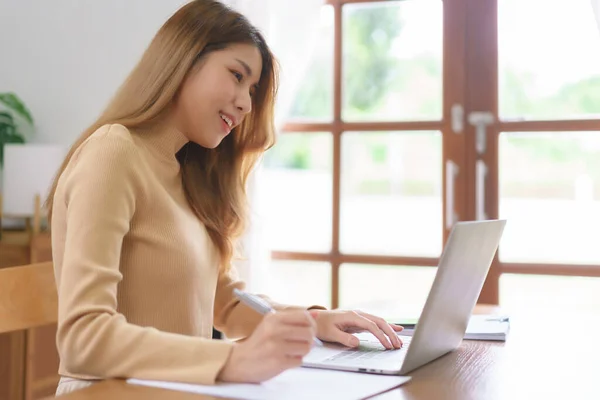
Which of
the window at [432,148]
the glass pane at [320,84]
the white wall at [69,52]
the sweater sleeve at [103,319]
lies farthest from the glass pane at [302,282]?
the sweater sleeve at [103,319]

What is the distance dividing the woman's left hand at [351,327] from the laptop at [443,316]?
0.01 m

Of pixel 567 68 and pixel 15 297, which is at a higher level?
pixel 567 68

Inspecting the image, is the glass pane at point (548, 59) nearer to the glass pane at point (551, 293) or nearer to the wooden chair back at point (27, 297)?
the glass pane at point (551, 293)

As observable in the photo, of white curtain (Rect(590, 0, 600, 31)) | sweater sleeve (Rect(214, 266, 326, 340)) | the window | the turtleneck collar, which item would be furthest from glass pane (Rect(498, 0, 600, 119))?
the turtleneck collar

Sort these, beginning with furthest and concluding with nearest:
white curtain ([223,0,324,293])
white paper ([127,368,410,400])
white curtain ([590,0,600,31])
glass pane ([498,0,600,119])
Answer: white curtain ([223,0,324,293])
glass pane ([498,0,600,119])
white curtain ([590,0,600,31])
white paper ([127,368,410,400])

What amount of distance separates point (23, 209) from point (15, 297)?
5.72 ft

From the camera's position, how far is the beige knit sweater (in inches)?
40.7

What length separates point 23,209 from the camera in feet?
9.74

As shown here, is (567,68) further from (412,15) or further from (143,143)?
(143,143)

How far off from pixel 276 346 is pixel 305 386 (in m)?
0.08

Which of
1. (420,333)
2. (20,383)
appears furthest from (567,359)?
(20,383)

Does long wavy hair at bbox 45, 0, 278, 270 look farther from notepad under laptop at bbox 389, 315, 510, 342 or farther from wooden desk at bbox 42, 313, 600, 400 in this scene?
wooden desk at bbox 42, 313, 600, 400

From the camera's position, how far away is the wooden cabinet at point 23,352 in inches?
114

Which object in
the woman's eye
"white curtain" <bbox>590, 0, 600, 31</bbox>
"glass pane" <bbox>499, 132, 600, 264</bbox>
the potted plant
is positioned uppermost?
"white curtain" <bbox>590, 0, 600, 31</bbox>
